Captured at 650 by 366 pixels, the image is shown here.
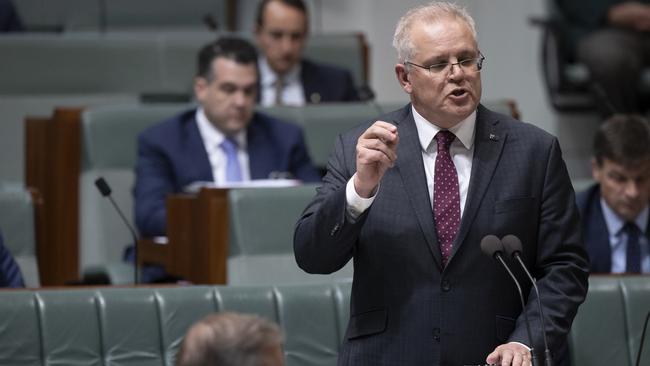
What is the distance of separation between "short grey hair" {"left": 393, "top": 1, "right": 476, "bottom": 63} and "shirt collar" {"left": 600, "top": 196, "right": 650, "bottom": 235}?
1.51 m

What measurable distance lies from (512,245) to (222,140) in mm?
2376

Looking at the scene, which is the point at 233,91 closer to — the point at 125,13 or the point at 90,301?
the point at 90,301

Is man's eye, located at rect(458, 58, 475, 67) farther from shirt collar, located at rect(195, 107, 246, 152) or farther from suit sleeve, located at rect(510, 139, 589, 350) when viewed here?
shirt collar, located at rect(195, 107, 246, 152)

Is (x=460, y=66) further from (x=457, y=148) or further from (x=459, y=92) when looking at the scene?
(x=457, y=148)

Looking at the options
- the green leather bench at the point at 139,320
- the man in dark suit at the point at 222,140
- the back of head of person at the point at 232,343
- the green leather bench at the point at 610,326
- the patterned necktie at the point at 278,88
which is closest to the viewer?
the back of head of person at the point at 232,343

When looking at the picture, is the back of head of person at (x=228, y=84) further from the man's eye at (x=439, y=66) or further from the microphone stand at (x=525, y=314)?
the microphone stand at (x=525, y=314)

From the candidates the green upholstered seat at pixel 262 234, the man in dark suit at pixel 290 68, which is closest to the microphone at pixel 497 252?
the green upholstered seat at pixel 262 234

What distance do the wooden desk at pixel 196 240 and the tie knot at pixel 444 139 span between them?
1.36 m

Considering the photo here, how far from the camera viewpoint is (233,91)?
4.73m

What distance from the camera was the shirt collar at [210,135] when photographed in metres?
4.73

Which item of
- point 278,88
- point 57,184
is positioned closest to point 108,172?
point 57,184

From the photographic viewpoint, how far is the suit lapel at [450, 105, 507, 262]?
102 inches

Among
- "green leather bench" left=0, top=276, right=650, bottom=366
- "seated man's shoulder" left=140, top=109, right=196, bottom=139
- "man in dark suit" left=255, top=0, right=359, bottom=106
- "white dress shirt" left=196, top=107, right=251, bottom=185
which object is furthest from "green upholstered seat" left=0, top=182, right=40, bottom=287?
"man in dark suit" left=255, top=0, right=359, bottom=106

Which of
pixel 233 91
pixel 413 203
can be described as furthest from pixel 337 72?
pixel 413 203
